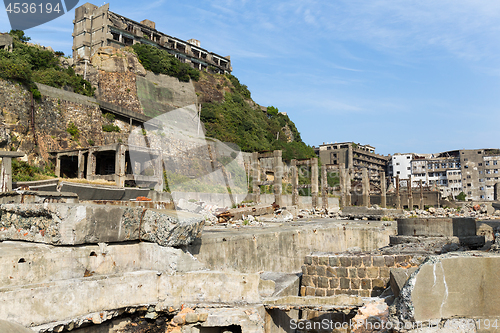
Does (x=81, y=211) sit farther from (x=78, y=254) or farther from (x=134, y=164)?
(x=134, y=164)

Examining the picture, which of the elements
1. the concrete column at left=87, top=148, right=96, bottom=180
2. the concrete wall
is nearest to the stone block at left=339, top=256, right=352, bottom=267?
the concrete wall

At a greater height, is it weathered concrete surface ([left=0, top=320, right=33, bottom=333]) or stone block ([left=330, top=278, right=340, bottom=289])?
weathered concrete surface ([left=0, top=320, right=33, bottom=333])

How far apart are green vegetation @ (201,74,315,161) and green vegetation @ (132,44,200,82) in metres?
5.44

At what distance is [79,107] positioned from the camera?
1145 inches

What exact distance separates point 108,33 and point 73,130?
20.2 m

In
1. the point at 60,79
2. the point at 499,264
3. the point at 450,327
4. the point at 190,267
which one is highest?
the point at 60,79

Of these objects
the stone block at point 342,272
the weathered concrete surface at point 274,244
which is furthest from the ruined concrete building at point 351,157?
the stone block at point 342,272

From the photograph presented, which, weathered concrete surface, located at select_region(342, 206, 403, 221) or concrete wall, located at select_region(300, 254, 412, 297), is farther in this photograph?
weathered concrete surface, located at select_region(342, 206, 403, 221)

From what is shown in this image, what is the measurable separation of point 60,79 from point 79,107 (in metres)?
3.15

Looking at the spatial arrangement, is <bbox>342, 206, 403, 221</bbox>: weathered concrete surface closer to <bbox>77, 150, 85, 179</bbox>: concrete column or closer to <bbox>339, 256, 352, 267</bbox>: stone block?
<bbox>339, 256, 352, 267</bbox>: stone block

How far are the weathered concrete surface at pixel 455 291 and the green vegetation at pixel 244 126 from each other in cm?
3807

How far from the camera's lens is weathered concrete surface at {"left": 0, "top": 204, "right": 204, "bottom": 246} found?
4.71 meters

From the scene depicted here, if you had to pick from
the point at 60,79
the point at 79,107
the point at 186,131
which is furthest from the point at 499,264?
the point at 186,131

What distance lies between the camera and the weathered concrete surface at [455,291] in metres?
4.12
